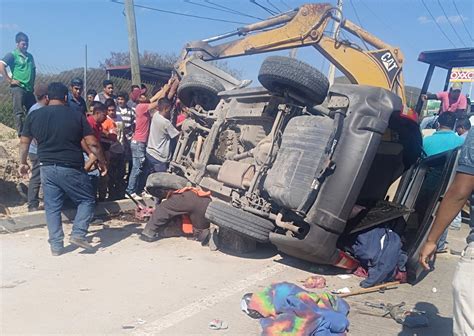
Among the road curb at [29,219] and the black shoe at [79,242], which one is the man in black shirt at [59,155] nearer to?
the black shoe at [79,242]

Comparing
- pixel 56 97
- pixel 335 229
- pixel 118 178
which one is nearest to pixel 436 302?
pixel 335 229

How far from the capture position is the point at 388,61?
722 cm

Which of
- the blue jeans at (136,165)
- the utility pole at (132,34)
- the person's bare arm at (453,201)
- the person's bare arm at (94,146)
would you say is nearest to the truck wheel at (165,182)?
the person's bare arm at (94,146)

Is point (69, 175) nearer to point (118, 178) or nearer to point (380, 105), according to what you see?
point (118, 178)

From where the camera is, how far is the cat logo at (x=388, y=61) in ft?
23.6

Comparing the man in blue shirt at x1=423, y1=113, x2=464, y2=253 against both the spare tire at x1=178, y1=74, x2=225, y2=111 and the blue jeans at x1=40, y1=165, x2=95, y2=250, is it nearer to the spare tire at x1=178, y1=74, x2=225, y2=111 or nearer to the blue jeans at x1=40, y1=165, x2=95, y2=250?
the spare tire at x1=178, y1=74, x2=225, y2=111

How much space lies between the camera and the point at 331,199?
4.28 m

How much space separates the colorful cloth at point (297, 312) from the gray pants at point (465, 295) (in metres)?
1.02

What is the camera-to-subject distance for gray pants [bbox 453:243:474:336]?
2365mm

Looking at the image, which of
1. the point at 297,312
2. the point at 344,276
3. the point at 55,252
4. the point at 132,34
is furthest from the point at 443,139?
the point at 132,34

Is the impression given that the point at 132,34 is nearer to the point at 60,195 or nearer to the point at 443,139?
the point at 60,195

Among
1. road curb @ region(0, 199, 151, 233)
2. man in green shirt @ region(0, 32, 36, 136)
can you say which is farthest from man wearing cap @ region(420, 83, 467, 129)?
man in green shirt @ region(0, 32, 36, 136)

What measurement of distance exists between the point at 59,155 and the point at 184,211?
1.53 metres

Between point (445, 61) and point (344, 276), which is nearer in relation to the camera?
point (344, 276)
